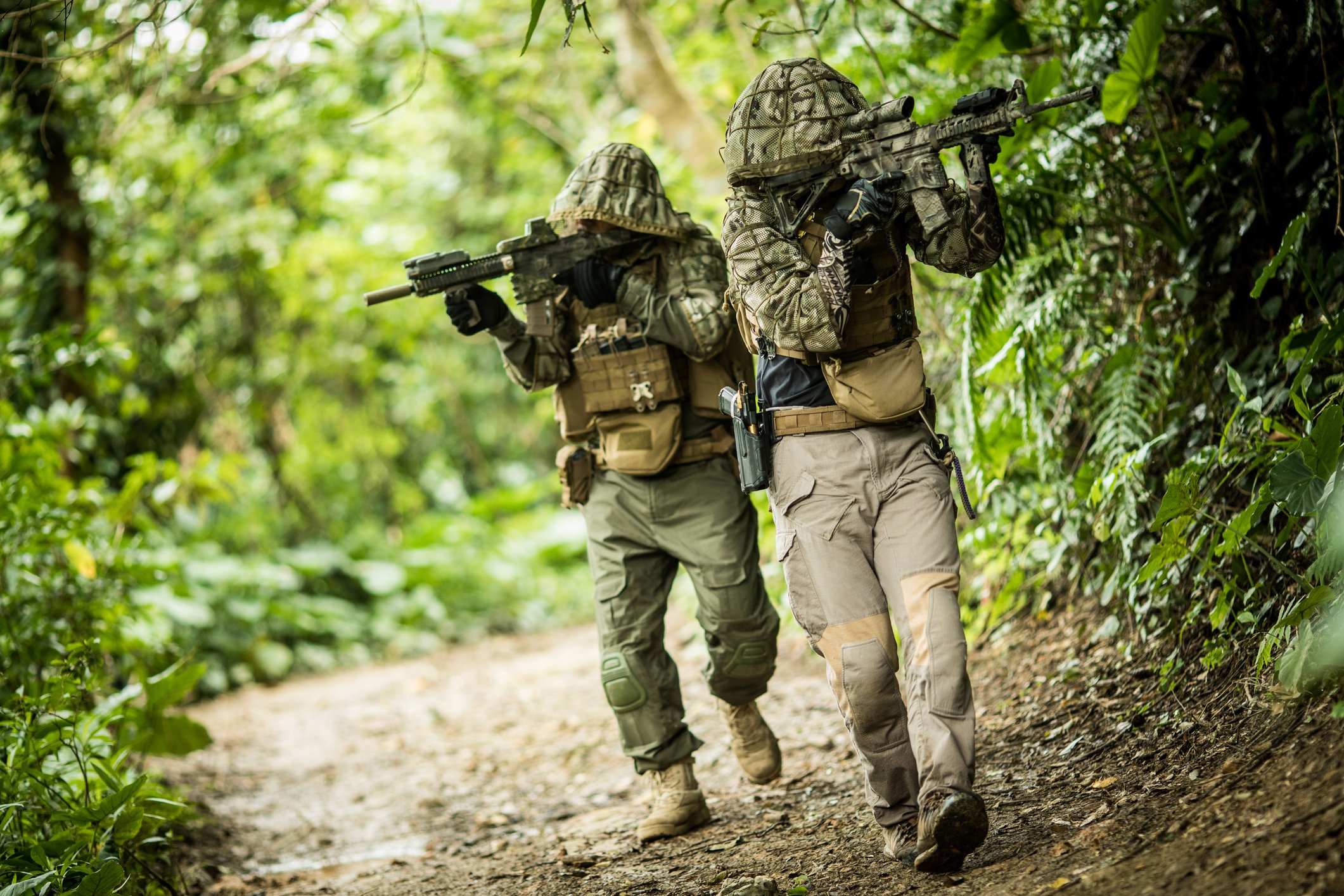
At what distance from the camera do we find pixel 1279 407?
3.47m

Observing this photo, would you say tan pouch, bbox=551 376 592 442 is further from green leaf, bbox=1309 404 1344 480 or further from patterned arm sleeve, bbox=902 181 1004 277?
green leaf, bbox=1309 404 1344 480

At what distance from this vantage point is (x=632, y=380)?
3.91 meters

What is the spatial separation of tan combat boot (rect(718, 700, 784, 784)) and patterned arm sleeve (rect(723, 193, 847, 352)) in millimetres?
1586

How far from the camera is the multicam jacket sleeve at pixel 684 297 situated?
3775 mm

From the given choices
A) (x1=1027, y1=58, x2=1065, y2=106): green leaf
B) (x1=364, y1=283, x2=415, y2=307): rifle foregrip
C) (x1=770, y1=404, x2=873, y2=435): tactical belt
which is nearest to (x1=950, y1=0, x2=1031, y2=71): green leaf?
(x1=1027, y1=58, x2=1065, y2=106): green leaf

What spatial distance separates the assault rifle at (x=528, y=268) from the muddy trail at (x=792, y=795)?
200cm

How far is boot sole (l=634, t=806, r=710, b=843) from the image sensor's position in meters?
3.87

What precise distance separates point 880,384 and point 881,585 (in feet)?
1.87

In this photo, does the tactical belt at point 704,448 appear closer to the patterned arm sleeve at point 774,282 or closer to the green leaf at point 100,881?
the patterned arm sleeve at point 774,282

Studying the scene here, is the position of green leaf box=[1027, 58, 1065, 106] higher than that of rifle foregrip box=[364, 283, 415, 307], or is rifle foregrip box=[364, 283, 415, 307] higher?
green leaf box=[1027, 58, 1065, 106]

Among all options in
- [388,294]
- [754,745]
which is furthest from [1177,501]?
[388,294]

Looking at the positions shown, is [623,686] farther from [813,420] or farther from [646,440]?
[813,420]

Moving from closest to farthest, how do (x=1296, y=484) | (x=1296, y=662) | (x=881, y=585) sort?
(x=1296, y=662) → (x=1296, y=484) → (x=881, y=585)

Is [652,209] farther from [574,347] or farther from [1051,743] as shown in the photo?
[1051,743]
